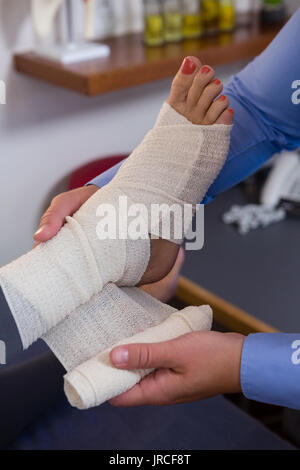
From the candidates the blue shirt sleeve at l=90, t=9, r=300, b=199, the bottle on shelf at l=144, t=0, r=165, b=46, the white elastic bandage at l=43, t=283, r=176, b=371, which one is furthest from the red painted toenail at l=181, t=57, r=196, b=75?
the bottle on shelf at l=144, t=0, r=165, b=46

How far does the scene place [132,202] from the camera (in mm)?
522

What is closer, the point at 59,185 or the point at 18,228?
the point at 18,228

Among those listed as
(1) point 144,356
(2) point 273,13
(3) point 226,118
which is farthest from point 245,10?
(1) point 144,356

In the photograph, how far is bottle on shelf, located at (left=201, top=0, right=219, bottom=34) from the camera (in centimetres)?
111

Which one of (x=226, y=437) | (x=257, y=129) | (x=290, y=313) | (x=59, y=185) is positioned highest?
(x=257, y=129)

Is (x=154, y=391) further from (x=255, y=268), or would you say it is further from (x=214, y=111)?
(x=255, y=268)

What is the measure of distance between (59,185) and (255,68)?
395 millimetres

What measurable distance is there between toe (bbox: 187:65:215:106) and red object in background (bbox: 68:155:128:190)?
21cm

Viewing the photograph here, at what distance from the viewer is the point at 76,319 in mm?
509

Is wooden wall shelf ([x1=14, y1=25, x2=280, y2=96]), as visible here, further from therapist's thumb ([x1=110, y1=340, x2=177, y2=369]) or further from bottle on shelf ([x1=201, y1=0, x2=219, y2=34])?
therapist's thumb ([x1=110, y1=340, x2=177, y2=369])
